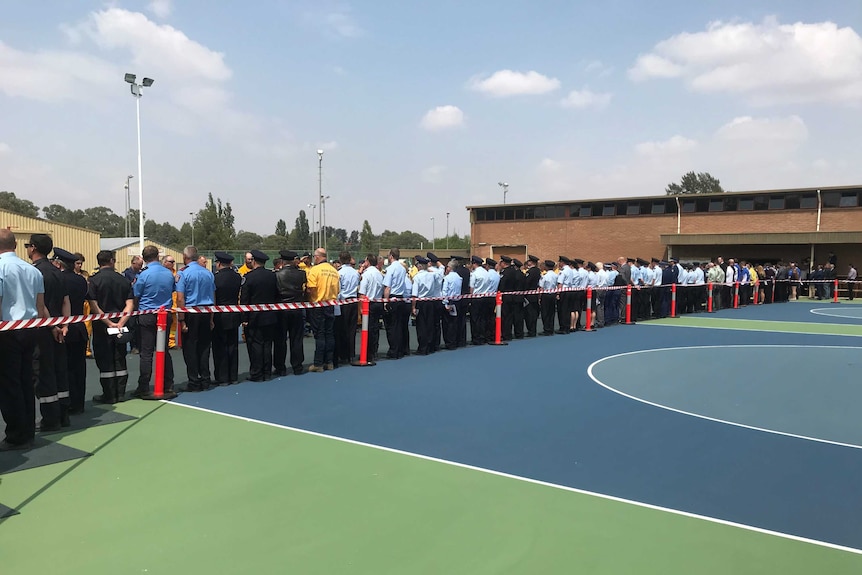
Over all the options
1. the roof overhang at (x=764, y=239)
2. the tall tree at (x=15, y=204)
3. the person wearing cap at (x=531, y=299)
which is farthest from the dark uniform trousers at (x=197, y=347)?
the tall tree at (x=15, y=204)

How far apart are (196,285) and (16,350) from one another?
3182mm

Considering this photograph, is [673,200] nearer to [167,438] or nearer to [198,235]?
[167,438]

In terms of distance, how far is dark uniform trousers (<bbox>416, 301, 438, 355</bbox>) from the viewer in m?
13.0

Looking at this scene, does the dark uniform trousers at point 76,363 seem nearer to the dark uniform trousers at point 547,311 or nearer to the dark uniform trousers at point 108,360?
the dark uniform trousers at point 108,360

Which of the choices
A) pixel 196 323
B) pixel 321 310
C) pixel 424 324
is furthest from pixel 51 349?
pixel 424 324

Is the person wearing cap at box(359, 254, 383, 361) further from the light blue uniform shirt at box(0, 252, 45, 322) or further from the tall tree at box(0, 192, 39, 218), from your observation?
the tall tree at box(0, 192, 39, 218)

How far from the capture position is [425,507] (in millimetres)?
4902

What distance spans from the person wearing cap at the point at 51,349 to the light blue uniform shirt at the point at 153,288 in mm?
1368

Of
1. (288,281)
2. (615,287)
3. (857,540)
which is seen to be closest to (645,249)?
(615,287)

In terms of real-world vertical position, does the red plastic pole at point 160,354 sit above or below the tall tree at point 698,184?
below

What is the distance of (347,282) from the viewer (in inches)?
462

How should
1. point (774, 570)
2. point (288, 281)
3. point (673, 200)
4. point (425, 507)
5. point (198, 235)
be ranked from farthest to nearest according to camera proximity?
point (198, 235), point (673, 200), point (288, 281), point (425, 507), point (774, 570)

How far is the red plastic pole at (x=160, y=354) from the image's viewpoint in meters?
8.66

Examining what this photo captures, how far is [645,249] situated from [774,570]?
39.7 metres
